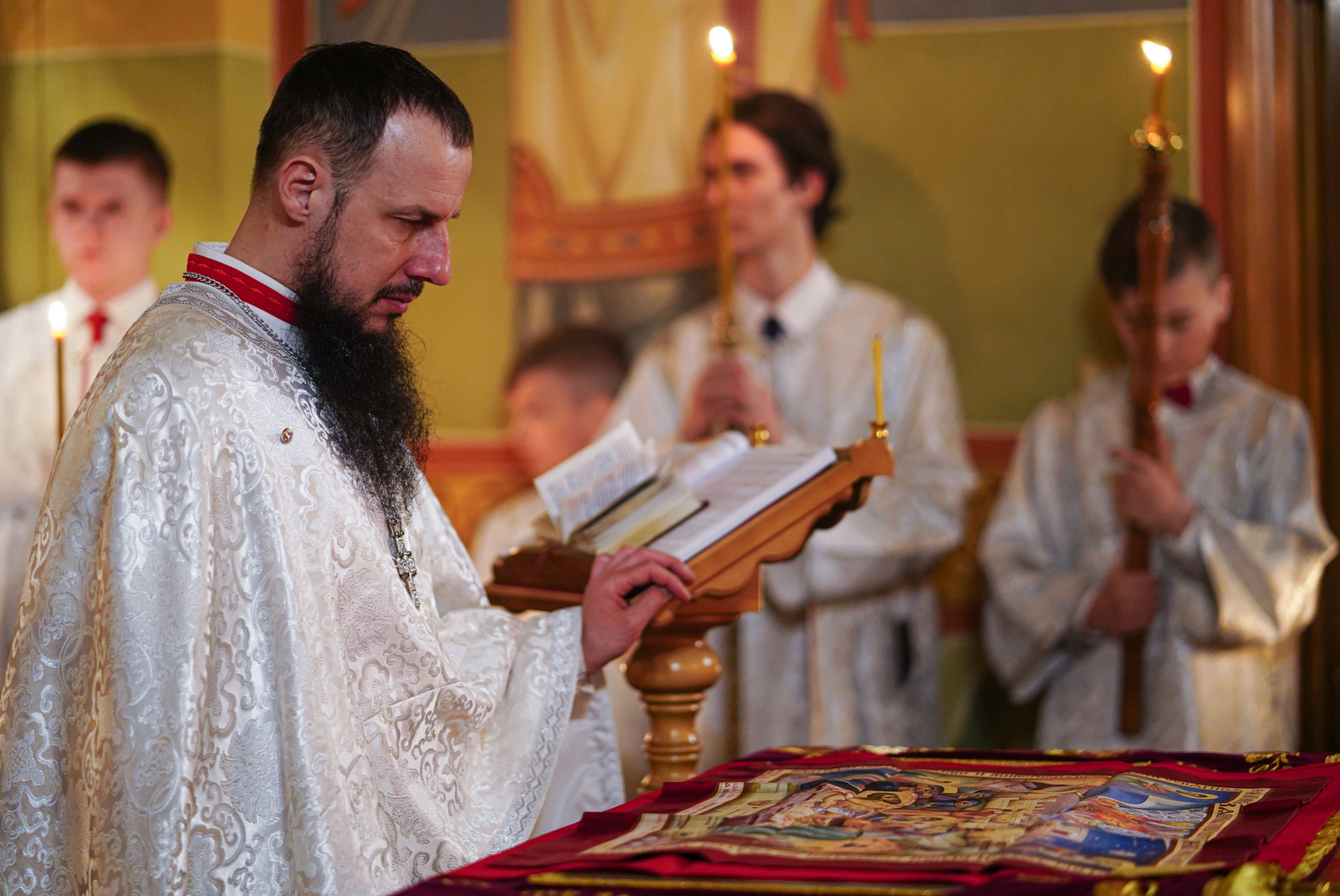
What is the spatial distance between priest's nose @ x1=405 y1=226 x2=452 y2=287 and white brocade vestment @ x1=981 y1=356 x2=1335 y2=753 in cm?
273

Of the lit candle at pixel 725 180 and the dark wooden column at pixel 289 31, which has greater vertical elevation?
the dark wooden column at pixel 289 31

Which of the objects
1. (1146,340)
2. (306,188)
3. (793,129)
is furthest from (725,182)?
(306,188)

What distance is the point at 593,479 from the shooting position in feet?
9.37

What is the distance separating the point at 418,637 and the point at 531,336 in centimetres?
340

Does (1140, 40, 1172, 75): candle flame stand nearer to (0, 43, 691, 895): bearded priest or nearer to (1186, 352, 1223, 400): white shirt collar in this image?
(1186, 352, 1223, 400): white shirt collar

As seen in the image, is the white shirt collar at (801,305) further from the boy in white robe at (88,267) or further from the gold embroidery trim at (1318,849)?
the gold embroidery trim at (1318,849)

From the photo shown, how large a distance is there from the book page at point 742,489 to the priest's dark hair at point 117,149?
3.21m

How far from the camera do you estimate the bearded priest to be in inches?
76.7

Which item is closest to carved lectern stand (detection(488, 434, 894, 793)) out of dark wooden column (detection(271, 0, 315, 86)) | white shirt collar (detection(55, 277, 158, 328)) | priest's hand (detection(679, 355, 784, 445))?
priest's hand (detection(679, 355, 784, 445))

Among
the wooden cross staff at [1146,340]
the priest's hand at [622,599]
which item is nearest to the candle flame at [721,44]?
the wooden cross staff at [1146,340]

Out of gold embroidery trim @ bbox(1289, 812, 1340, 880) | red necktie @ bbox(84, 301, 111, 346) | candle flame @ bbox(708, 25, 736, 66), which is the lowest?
gold embroidery trim @ bbox(1289, 812, 1340, 880)

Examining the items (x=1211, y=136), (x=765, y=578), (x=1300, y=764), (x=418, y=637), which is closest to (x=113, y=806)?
(x=418, y=637)

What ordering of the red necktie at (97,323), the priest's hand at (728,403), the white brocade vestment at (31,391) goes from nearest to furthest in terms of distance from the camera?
the priest's hand at (728,403)
the white brocade vestment at (31,391)
the red necktie at (97,323)

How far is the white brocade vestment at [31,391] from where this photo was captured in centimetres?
485
